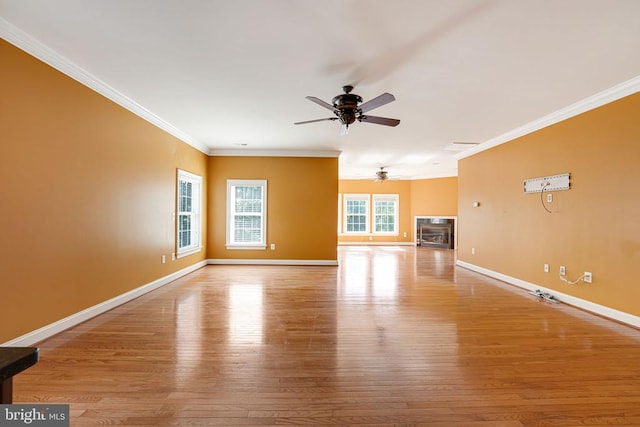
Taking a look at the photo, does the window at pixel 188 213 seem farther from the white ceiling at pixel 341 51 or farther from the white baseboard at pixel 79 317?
the white ceiling at pixel 341 51

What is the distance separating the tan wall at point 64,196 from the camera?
2.34 metres

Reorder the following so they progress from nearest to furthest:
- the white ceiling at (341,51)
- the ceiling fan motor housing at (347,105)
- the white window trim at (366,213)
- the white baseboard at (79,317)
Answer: the white ceiling at (341,51) → the white baseboard at (79,317) → the ceiling fan motor housing at (347,105) → the white window trim at (366,213)

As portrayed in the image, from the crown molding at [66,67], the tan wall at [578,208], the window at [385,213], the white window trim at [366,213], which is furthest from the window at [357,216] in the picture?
the crown molding at [66,67]

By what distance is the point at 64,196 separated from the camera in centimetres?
281

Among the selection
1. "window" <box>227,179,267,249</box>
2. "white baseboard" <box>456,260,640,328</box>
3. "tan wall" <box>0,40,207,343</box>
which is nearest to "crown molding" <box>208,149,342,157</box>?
"window" <box>227,179,267,249</box>

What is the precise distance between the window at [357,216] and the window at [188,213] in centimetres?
621

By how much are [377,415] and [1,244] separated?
311 cm

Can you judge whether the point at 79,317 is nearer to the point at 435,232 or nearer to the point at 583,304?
the point at 583,304

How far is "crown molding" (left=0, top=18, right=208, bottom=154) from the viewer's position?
7.56ft

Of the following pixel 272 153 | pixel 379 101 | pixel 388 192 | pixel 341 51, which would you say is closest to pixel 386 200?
pixel 388 192

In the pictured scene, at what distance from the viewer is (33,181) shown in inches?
98.7

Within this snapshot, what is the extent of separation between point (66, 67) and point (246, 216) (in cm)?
430

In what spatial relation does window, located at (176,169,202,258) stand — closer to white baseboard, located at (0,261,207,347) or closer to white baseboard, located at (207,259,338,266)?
white baseboard, located at (207,259,338,266)

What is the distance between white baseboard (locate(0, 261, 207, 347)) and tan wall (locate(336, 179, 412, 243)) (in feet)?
25.1
